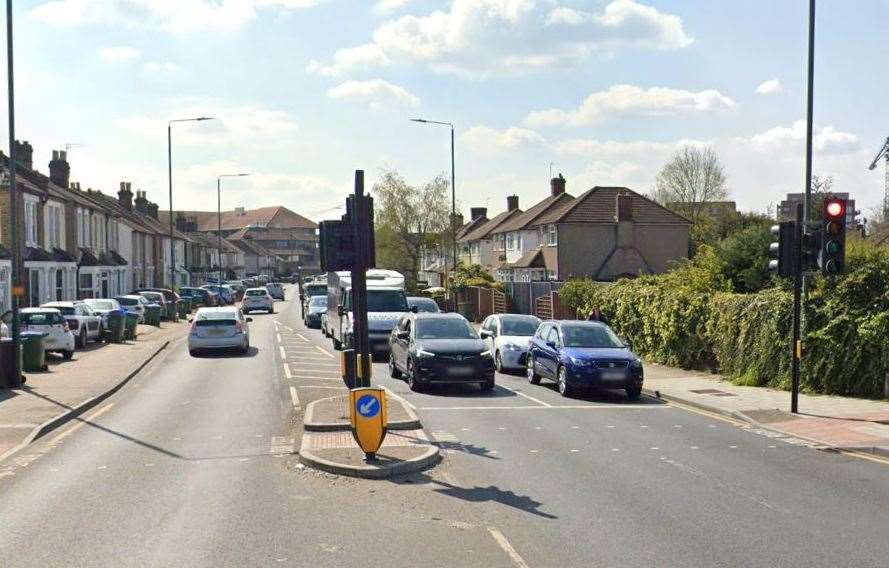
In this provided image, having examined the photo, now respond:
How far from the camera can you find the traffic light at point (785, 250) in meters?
15.6

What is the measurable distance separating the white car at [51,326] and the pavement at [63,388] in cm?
43

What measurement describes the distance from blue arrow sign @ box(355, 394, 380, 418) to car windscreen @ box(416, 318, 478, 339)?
943 centimetres

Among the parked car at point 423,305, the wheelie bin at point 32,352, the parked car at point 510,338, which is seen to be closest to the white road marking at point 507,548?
the parked car at point 510,338

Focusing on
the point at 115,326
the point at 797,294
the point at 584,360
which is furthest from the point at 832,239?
the point at 115,326

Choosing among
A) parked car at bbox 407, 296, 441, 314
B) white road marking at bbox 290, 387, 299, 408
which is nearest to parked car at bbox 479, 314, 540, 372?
white road marking at bbox 290, 387, 299, 408

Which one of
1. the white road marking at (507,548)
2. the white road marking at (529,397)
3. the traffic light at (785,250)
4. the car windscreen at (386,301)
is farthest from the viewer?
the car windscreen at (386,301)

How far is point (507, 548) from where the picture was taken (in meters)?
7.87

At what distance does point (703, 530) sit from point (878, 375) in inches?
423

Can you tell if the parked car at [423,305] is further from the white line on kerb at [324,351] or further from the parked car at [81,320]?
the parked car at [81,320]

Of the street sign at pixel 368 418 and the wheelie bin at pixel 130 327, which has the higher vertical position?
the street sign at pixel 368 418

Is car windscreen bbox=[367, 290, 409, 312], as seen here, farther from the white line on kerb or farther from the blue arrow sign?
the blue arrow sign

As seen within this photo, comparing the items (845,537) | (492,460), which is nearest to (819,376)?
(492,460)

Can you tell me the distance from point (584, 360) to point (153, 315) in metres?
30.9

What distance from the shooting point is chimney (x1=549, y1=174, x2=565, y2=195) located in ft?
203
